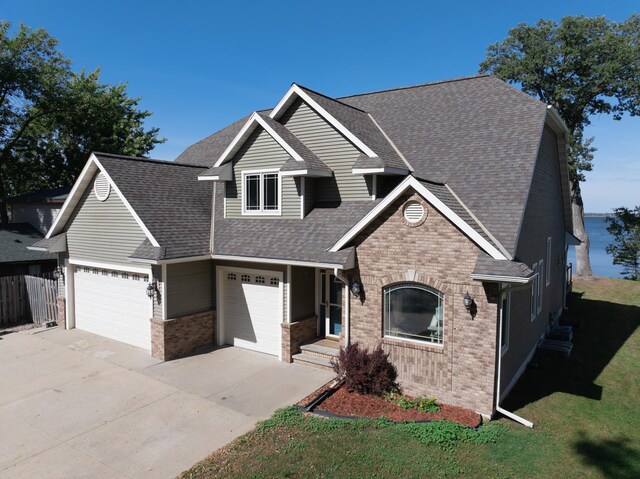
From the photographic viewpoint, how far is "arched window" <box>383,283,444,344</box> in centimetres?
963

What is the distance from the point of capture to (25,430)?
8555 mm

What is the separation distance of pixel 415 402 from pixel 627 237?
3338 centimetres

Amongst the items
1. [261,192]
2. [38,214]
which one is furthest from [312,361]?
[38,214]

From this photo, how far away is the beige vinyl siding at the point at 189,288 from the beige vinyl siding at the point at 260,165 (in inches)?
88.8

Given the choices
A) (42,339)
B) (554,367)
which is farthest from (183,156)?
(554,367)

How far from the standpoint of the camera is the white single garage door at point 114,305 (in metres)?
13.6

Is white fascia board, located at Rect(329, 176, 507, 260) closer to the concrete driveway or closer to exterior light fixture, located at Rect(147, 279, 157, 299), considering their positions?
the concrete driveway

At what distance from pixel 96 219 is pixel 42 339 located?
4.49 metres

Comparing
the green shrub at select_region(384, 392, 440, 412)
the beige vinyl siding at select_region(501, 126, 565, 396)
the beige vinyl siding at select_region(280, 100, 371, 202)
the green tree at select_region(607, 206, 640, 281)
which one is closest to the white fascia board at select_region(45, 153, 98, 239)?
the beige vinyl siding at select_region(280, 100, 371, 202)

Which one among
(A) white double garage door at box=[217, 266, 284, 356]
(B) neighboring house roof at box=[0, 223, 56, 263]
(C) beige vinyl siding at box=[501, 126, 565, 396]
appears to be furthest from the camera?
(B) neighboring house roof at box=[0, 223, 56, 263]

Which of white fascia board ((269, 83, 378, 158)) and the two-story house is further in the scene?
white fascia board ((269, 83, 378, 158))

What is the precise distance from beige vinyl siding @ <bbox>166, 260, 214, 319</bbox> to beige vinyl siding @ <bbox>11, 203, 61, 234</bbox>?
1270cm

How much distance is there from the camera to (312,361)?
471 inches

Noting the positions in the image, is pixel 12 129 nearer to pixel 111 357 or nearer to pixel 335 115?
pixel 111 357
